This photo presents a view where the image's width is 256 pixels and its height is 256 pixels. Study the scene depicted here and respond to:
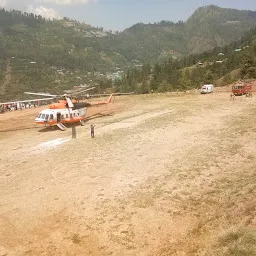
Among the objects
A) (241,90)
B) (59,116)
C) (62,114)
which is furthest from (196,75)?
(59,116)

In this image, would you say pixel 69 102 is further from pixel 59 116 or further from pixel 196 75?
pixel 196 75

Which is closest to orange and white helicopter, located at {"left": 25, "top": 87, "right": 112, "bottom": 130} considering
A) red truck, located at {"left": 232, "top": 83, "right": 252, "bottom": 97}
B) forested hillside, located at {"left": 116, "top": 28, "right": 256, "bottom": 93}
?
red truck, located at {"left": 232, "top": 83, "right": 252, "bottom": 97}

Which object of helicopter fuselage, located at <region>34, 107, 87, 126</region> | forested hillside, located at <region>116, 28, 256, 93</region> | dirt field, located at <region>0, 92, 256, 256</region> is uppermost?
forested hillside, located at <region>116, 28, 256, 93</region>

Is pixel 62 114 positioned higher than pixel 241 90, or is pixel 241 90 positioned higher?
pixel 241 90

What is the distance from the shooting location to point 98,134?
111 feet

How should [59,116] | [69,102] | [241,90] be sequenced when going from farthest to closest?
1. [241,90]
2. [59,116]
3. [69,102]

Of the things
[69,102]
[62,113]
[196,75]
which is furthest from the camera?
[196,75]

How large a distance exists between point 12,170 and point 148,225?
43.6ft

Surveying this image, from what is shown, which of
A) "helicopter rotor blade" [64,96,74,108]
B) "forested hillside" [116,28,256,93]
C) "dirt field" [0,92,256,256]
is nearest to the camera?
"dirt field" [0,92,256,256]

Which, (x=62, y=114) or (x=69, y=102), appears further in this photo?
(x=62, y=114)

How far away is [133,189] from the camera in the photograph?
68.9ft

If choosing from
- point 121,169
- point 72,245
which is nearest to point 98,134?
point 121,169

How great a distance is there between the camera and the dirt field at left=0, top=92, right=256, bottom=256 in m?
15.7

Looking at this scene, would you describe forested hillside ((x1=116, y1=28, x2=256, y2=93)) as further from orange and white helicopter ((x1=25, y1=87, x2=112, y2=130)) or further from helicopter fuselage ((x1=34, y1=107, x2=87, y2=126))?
helicopter fuselage ((x1=34, y1=107, x2=87, y2=126))
